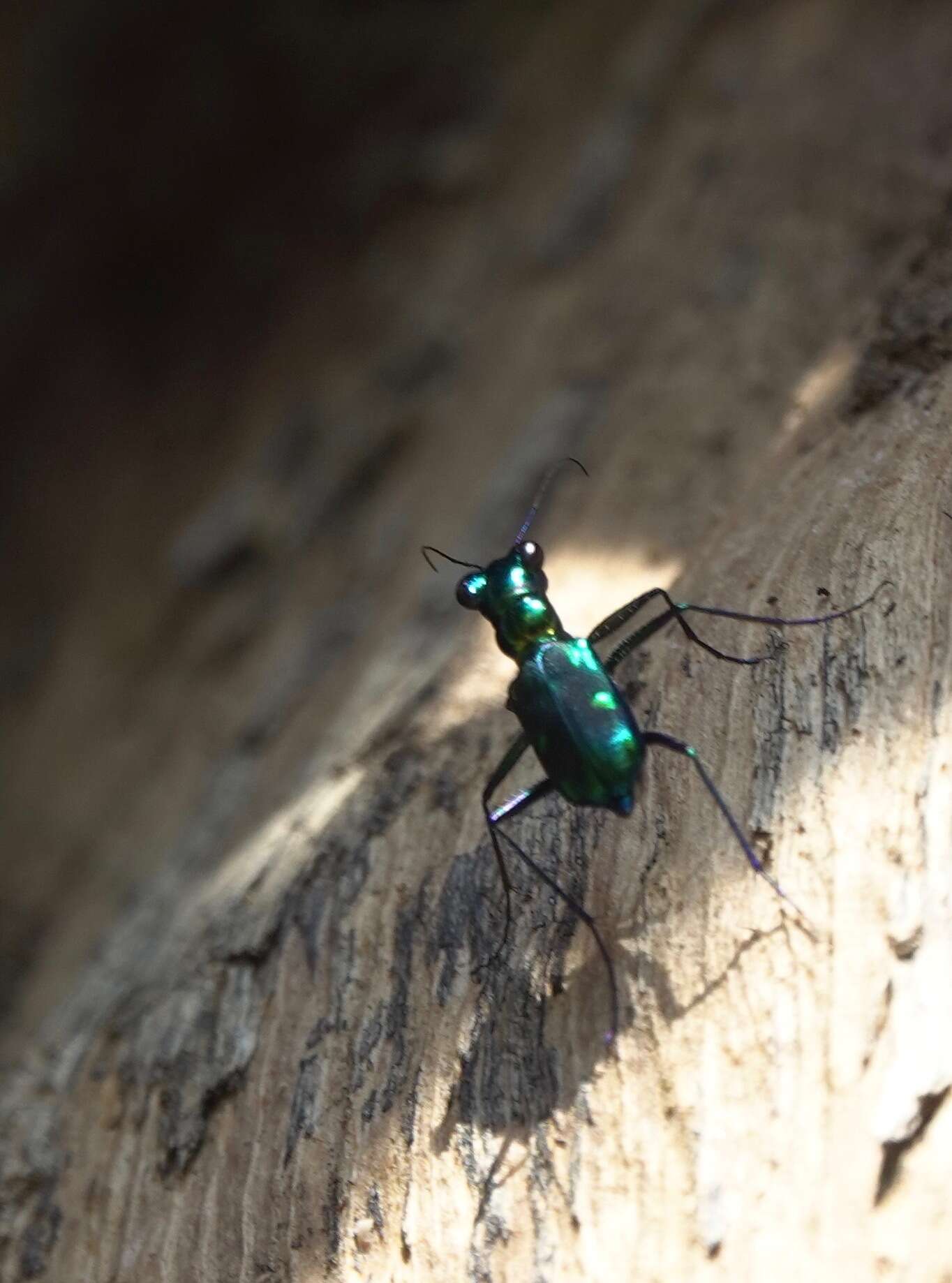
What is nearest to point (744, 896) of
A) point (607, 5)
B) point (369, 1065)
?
point (369, 1065)

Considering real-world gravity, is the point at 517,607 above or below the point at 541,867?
above

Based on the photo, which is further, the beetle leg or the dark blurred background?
the dark blurred background

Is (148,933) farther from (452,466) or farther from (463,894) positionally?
(452,466)

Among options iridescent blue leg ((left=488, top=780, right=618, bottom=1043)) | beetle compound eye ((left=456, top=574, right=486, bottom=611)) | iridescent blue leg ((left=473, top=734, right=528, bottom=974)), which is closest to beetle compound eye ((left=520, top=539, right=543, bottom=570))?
beetle compound eye ((left=456, top=574, right=486, bottom=611))

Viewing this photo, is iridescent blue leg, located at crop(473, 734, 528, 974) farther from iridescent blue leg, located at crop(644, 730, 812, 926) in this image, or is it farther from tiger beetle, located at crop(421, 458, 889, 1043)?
iridescent blue leg, located at crop(644, 730, 812, 926)

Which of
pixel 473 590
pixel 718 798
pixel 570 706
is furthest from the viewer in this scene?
pixel 473 590

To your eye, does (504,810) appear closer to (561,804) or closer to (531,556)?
(561,804)

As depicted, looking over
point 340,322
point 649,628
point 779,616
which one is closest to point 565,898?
point 649,628
